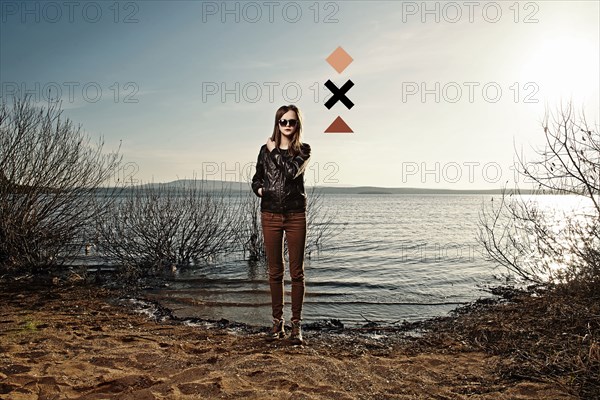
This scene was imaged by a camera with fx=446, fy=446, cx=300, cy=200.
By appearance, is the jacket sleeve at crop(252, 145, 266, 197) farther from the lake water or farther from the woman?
the lake water

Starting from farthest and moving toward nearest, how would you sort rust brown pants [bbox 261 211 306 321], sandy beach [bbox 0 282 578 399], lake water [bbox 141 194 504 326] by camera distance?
lake water [bbox 141 194 504 326] < rust brown pants [bbox 261 211 306 321] < sandy beach [bbox 0 282 578 399]

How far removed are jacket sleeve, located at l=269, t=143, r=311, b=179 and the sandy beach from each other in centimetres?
197

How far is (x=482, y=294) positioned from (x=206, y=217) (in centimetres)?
750

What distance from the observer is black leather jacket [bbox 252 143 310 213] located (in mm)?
4988

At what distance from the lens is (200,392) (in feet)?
12.3

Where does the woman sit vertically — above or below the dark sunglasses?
below

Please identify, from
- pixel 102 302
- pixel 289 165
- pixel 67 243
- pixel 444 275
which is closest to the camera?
pixel 289 165

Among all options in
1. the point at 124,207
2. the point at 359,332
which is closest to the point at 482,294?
the point at 359,332

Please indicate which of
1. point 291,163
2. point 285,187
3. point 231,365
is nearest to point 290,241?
point 285,187

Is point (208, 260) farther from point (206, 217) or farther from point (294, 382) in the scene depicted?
point (294, 382)

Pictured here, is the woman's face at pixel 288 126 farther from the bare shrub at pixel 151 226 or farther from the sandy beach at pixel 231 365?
the bare shrub at pixel 151 226

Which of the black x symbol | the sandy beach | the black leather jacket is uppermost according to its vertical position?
the black x symbol

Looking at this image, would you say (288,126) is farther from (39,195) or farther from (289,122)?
(39,195)

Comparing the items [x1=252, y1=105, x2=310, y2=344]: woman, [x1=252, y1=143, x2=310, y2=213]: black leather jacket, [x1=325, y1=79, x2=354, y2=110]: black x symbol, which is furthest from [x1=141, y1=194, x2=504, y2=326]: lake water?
[x1=325, y1=79, x2=354, y2=110]: black x symbol
